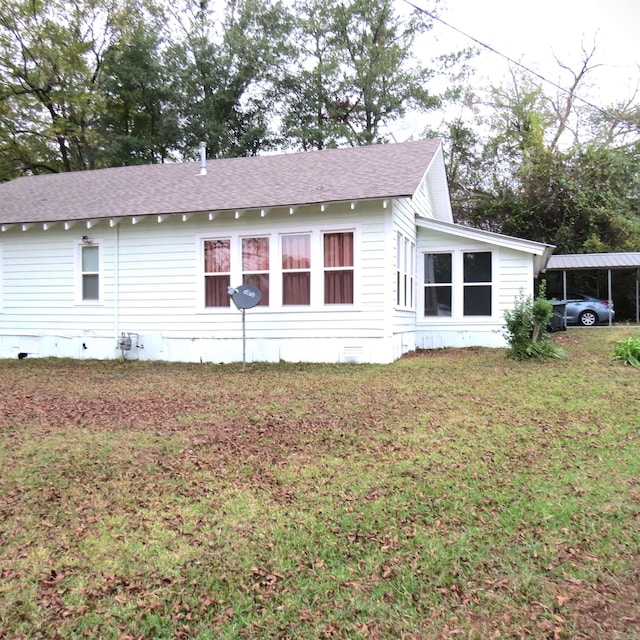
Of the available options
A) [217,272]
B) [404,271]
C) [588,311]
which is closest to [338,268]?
[404,271]

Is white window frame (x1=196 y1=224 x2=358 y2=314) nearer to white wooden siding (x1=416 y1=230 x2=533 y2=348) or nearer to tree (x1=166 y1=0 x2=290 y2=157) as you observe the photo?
white wooden siding (x1=416 y1=230 x2=533 y2=348)

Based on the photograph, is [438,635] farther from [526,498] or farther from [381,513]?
[526,498]

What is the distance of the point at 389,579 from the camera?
281 centimetres

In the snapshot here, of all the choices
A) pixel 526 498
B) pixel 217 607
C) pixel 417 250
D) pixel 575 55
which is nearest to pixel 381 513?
pixel 526 498

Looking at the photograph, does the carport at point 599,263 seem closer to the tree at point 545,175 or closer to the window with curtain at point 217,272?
the tree at point 545,175

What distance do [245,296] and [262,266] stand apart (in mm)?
1271

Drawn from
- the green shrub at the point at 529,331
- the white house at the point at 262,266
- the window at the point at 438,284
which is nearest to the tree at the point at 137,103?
the white house at the point at 262,266

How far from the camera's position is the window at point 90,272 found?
12.1 metres

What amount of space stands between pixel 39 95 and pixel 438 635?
2845cm

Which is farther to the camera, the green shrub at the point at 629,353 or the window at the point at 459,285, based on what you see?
the window at the point at 459,285

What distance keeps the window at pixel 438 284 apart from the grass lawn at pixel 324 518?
626 cm

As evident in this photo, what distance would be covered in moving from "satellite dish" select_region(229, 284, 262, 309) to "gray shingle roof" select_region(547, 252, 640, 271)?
13.1 meters

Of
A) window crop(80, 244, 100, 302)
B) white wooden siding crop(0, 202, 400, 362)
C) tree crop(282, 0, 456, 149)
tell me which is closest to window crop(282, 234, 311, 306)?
white wooden siding crop(0, 202, 400, 362)

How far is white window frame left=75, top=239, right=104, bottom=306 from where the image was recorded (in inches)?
471
